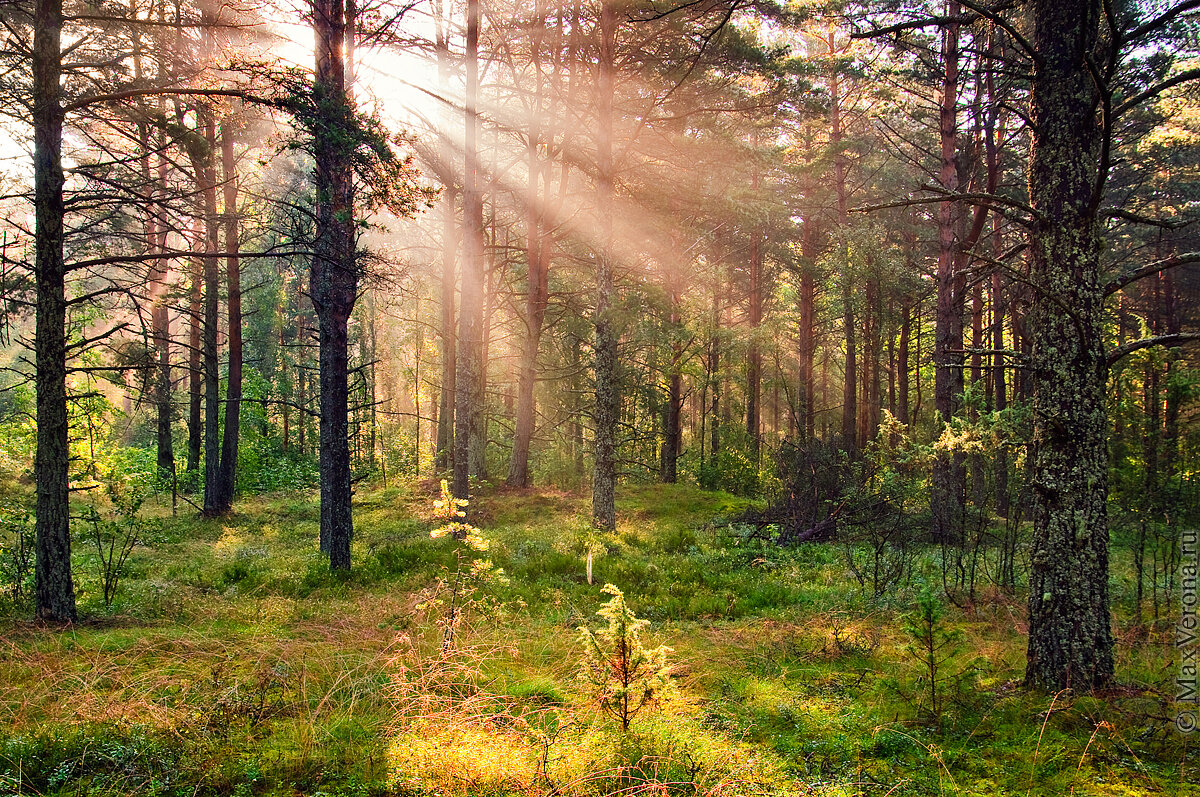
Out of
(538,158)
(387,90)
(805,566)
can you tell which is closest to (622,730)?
(805,566)

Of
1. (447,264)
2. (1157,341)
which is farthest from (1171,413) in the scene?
(447,264)

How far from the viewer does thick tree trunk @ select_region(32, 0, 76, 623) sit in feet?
21.0

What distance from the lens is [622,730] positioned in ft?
13.3

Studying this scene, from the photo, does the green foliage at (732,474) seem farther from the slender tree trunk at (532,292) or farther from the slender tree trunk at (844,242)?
the slender tree trunk at (532,292)

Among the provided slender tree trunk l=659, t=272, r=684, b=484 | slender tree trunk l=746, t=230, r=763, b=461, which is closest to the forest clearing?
slender tree trunk l=659, t=272, r=684, b=484

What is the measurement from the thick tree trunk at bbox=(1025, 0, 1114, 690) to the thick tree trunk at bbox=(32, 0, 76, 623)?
31.3 feet

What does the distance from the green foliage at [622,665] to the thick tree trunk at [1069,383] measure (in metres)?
3.13

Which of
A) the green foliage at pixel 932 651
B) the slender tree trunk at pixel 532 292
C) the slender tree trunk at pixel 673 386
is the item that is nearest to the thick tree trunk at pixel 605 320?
the slender tree trunk at pixel 673 386

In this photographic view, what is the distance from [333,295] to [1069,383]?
353 inches

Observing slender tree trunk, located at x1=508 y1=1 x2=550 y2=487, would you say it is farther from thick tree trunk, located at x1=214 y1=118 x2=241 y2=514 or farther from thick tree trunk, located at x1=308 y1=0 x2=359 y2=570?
thick tree trunk, located at x1=214 y1=118 x2=241 y2=514

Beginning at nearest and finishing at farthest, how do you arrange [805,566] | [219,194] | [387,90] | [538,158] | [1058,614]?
[1058,614]
[805,566]
[387,90]
[219,194]
[538,158]

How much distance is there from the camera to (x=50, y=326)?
6457mm

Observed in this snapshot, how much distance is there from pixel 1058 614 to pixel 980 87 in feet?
47.1

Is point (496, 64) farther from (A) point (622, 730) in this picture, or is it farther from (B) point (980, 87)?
(A) point (622, 730)
